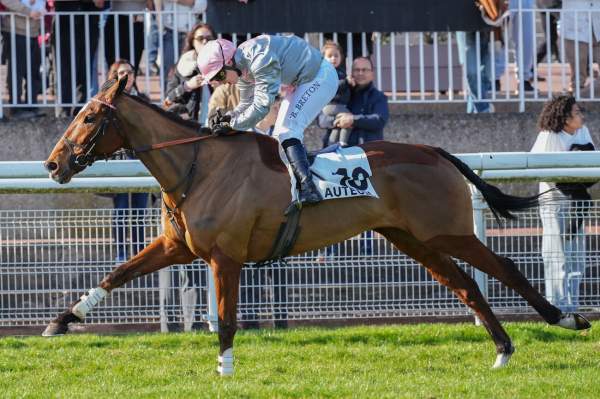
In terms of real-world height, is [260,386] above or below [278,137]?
below

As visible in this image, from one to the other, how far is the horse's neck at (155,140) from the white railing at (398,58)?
4651 mm

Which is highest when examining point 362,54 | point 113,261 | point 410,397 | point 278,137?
point 362,54

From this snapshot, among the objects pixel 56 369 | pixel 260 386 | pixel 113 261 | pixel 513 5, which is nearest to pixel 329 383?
pixel 260 386

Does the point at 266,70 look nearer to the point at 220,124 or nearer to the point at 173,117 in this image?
the point at 220,124

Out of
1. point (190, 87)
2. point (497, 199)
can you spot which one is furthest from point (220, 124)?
point (190, 87)

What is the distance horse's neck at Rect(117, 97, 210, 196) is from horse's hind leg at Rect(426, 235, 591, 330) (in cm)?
168

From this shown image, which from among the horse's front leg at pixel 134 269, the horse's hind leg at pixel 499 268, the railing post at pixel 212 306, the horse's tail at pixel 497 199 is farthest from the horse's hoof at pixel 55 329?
the horse's tail at pixel 497 199

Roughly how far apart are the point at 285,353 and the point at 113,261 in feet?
5.19

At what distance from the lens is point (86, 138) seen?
822cm

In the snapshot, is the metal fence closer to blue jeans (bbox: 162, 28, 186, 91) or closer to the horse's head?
the horse's head

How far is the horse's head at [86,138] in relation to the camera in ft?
26.8

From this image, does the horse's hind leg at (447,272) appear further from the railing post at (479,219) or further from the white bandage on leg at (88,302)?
the white bandage on leg at (88,302)

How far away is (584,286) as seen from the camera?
988 centimetres

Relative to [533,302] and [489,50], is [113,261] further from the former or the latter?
[489,50]
